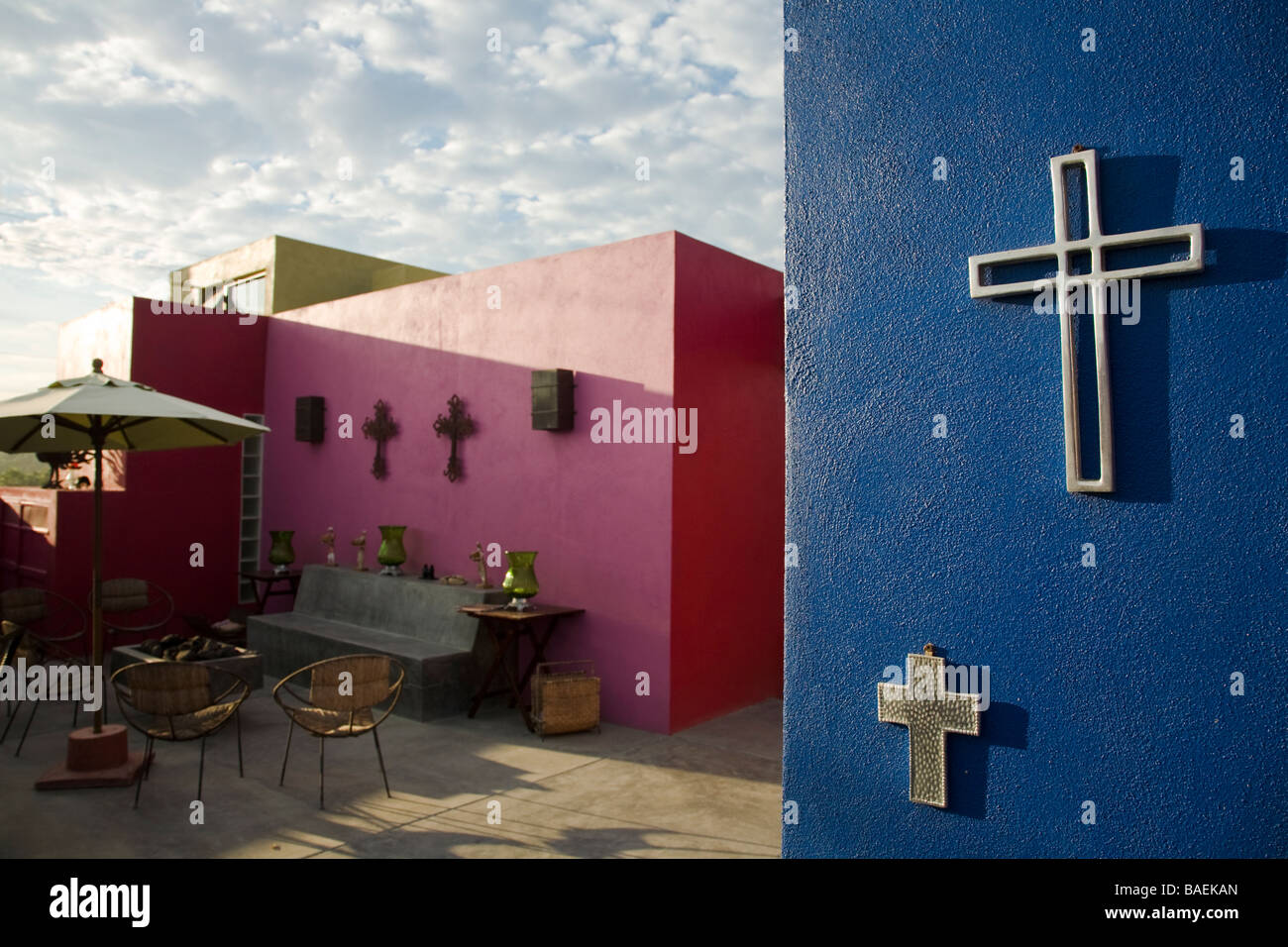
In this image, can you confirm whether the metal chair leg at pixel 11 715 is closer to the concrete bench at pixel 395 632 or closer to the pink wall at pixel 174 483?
the concrete bench at pixel 395 632

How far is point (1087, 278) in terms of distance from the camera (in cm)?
261

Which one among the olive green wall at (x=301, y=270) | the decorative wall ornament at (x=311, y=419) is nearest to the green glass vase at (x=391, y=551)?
the decorative wall ornament at (x=311, y=419)

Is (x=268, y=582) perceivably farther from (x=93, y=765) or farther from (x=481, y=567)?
(x=93, y=765)

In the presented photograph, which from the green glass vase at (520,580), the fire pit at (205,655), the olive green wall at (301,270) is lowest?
the fire pit at (205,655)

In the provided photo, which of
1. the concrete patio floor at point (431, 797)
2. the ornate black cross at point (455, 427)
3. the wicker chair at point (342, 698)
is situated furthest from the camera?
the ornate black cross at point (455, 427)

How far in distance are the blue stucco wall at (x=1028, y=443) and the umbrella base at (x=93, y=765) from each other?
4.19 metres

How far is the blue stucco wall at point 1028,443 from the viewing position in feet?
7.90

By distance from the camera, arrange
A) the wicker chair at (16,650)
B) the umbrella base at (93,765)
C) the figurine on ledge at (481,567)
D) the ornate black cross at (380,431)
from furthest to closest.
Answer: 1. the ornate black cross at (380,431)
2. the figurine on ledge at (481,567)
3. the wicker chair at (16,650)
4. the umbrella base at (93,765)

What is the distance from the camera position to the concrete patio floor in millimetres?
4223

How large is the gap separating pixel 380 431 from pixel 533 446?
2.26 meters

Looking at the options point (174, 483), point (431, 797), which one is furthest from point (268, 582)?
point (431, 797)

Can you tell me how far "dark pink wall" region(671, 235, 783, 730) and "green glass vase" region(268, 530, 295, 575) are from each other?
5051 mm

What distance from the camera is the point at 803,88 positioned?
317 centimetres
